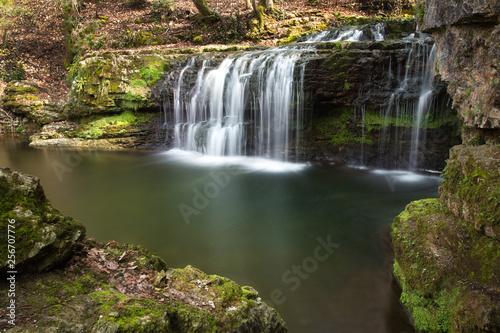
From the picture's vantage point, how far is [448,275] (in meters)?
3.55

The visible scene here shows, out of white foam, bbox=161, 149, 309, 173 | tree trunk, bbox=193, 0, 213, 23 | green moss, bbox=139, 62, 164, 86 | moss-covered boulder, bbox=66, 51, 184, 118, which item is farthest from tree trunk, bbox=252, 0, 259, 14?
white foam, bbox=161, 149, 309, 173

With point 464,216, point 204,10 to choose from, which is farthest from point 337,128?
point 204,10

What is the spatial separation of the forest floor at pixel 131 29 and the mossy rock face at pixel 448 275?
13.1 metres

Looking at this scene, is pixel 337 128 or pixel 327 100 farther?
pixel 337 128

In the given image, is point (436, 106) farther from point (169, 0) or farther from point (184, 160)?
point (169, 0)

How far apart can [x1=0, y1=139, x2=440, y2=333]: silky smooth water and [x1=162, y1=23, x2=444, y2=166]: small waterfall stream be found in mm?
971

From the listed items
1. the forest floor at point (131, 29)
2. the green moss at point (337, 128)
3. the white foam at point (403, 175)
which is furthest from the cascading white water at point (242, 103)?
the forest floor at point (131, 29)

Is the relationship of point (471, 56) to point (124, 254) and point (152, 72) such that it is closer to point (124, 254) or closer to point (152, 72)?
point (124, 254)

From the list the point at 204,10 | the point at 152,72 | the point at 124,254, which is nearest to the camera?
the point at 124,254

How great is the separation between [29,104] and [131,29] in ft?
24.4

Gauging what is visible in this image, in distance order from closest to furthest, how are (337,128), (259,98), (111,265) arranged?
(111,265)
(337,128)
(259,98)

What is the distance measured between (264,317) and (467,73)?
542 cm

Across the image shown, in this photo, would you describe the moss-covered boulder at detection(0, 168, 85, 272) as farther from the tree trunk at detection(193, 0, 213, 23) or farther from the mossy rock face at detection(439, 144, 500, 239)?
the tree trunk at detection(193, 0, 213, 23)

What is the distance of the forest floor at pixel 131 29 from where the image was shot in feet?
55.1
